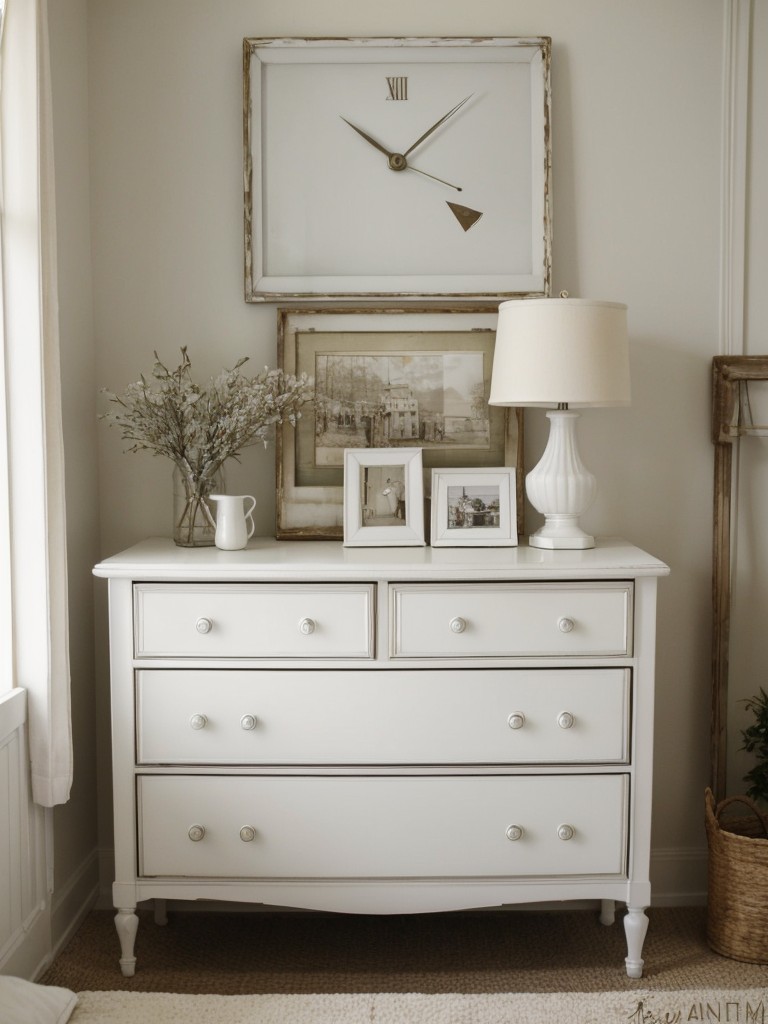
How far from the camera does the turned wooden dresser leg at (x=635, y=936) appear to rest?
7.22 ft

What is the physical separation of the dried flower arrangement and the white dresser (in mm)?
286

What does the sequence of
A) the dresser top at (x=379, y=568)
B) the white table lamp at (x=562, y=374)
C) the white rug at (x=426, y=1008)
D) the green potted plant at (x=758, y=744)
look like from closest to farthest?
the white rug at (x=426, y=1008) → the dresser top at (x=379, y=568) → the white table lamp at (x=562, y=374) → the green potted plant at (x=758, y=744)

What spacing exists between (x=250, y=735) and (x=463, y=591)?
596 mm

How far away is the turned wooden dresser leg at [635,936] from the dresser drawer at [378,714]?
16.8 inches

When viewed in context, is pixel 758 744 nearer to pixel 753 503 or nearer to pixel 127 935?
pixel 753 503

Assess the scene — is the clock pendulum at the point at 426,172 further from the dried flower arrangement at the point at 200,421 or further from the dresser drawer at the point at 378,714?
the dresser drawer at the point at 378,714

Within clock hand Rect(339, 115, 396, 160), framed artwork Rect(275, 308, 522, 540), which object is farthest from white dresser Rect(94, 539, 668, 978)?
clock hand Rect(339, 115, 396, 160)

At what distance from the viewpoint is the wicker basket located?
2.29 metres

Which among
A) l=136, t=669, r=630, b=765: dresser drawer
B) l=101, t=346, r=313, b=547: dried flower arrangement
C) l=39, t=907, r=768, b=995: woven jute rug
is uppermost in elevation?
l=101, t=346, r=313, b=547: dried flower arrangement

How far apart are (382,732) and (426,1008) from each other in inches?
23.3

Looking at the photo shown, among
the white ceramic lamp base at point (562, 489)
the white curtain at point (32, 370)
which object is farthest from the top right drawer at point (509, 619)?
the white curtain at point (32, 370)

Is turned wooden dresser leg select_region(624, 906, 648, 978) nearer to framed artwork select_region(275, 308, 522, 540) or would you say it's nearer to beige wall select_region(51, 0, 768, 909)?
beige wall select_region(51, 0, 768, 909)

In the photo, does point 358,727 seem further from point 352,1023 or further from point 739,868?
point 739,868

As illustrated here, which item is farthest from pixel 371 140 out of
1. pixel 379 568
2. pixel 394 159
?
pixel 379 568
